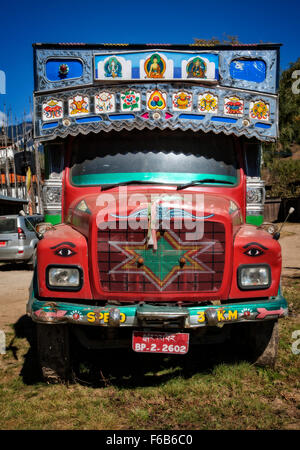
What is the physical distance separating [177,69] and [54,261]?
96.6 inches

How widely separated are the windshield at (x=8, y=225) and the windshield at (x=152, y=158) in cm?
810

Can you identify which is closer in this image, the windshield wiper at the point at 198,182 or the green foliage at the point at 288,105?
the windshield wiper at the point at 198,182

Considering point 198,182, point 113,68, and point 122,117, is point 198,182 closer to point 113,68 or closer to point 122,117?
point 122,117

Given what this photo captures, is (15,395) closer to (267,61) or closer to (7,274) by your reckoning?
(267,61)

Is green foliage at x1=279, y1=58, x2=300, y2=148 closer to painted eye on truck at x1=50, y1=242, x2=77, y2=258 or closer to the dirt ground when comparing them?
the dirt ground

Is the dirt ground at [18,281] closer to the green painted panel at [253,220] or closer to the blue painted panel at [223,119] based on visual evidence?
the green painted panel at [253,220]

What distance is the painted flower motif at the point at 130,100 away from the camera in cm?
420

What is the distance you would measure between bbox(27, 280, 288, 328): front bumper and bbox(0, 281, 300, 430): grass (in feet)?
2.35

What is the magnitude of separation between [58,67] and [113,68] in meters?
0.62

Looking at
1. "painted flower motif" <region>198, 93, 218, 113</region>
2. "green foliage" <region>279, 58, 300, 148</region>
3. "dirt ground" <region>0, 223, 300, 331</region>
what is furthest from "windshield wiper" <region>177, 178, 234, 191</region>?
"green foliage" <region>279, 58, 300, 148</region>

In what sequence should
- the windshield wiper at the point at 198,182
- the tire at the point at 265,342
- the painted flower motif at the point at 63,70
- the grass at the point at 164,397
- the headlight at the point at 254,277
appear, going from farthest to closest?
the painted flower motif at the point at 63,70, the windshield wiper at the point at 198,182, the tire at the point at 265,342, the headlight at the point at 254,277, the grass at the point at 164,397

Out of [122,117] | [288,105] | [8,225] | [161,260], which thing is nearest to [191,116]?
[122,117]

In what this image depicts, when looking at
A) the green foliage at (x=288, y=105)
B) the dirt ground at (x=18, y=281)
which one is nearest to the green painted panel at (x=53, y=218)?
the dirt ground at (x=18, y=281)
